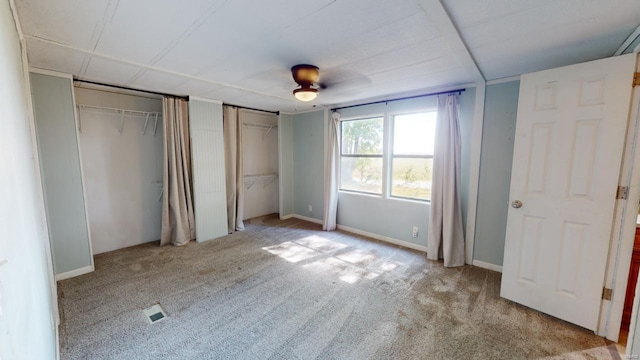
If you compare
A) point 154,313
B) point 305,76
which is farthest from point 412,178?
point 154,313

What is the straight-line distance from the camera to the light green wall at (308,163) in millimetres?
4699

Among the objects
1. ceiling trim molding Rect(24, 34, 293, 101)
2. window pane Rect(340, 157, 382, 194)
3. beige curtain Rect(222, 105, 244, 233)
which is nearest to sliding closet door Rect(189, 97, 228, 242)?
beige curtain Rect(222, 105, 244, 233)

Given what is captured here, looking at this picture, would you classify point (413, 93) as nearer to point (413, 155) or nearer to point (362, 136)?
point (413, 155)

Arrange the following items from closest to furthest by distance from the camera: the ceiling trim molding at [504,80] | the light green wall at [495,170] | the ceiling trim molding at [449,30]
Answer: the ceiling trim molding at [449,30]
the ceiling trim molding at [504,80]
the light green wall at [495,170]

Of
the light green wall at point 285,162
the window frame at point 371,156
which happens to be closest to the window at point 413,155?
the window frame at point 371,156

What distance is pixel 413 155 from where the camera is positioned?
355 centimetres

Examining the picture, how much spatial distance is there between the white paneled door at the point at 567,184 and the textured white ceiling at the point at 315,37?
0.31 metres

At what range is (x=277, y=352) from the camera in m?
1.76

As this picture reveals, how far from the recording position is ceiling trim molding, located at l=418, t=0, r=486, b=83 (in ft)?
4.61

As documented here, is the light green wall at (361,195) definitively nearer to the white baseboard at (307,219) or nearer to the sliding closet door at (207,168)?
the white baseboard at (307,219)

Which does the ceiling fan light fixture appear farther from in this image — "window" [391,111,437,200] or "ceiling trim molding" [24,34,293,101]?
"window" [391,111,437,200]

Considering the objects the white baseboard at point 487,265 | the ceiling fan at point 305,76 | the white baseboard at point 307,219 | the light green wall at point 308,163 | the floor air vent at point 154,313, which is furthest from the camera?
the white baseboard at point 307,219

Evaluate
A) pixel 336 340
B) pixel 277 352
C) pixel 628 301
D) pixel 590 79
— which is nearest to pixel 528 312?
pixel 628 301

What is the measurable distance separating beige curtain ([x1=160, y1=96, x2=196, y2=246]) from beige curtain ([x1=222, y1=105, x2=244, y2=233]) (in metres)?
0.66
